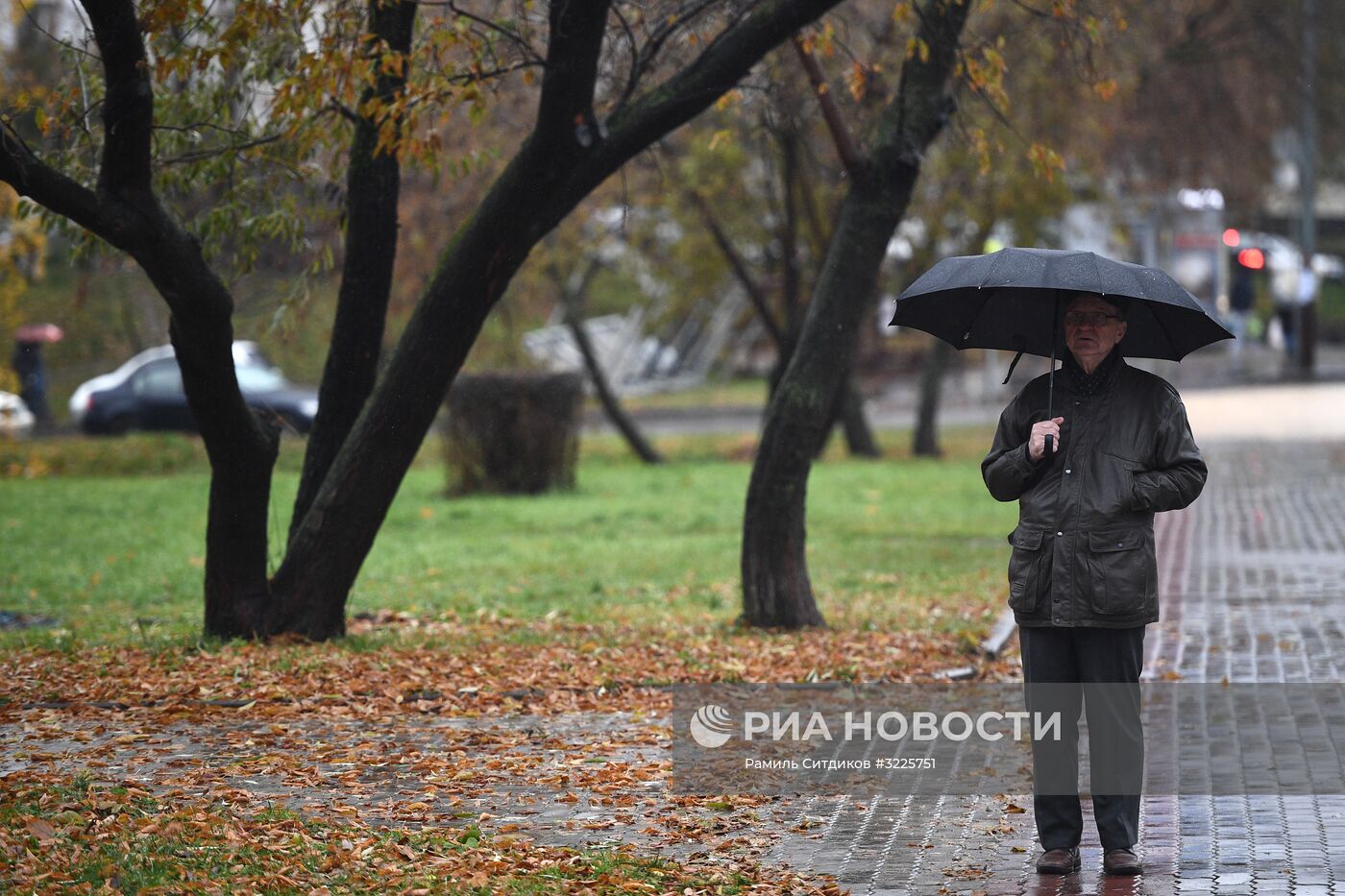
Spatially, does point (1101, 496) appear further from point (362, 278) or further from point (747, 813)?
point (362, 278)

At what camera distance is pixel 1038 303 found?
621 cm

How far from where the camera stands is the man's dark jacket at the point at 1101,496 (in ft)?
18.1

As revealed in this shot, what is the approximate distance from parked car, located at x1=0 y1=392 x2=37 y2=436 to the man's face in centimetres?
1761

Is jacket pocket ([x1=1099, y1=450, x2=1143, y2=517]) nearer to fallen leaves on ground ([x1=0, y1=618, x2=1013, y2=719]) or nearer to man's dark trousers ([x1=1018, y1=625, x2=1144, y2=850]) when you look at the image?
man's dark trousers ([x1=1018, y1=625, x2=1144, y2=850])

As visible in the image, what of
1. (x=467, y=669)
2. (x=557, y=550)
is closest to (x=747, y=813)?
(x=467, y=669)

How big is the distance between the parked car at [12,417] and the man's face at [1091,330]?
17610mm

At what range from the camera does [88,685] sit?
27.4ft

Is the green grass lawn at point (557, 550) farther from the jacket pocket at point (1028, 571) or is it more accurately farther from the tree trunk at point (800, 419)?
the jacket pocket at point (1028, 571)

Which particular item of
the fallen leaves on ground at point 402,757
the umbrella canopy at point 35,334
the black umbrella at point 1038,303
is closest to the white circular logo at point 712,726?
the fallen leaves on ground at point 402,757

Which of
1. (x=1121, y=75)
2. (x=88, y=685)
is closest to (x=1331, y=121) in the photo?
(x=1121, y=75)

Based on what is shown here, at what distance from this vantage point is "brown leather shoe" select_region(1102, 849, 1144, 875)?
5.55 m

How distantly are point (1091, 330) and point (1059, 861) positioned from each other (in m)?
1.72

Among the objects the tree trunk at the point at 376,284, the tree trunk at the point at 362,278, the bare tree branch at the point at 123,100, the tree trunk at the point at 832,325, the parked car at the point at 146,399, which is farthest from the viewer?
the parked car at the point at 146,399

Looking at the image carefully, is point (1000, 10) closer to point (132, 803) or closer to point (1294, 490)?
point (1294, 490)
